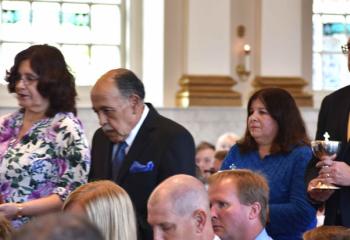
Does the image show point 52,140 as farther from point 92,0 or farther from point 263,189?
point 92,0

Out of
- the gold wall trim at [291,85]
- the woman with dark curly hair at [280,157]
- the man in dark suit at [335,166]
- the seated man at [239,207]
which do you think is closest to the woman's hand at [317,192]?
the man in dark suit at [335,166]

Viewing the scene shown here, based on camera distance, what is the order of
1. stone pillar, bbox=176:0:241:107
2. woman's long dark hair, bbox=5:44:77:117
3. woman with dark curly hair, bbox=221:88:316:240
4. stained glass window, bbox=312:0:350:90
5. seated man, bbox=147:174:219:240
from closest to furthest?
1. seated man, bbox=147:174:219:240
2. woman's long dark hair, bbox=5:44:77:117
3. woman with dark curly hair, bbox=221:88:316:240
4. stone pillar, bbox=176:0:241:107
5. stained glass window, bbox=312:0:350:90

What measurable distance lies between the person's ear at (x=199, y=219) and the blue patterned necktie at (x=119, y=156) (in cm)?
114

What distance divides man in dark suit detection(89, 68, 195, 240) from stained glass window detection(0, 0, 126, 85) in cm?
594

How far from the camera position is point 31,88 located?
14.0 feet

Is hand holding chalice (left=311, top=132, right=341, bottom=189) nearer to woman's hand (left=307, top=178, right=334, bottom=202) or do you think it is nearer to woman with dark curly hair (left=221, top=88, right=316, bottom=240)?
woman's hand (left=307, top=178, right=334, bottom=202)

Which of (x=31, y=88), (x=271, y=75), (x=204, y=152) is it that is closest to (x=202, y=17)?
(x=271, y=75)

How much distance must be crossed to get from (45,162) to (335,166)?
1301 mm

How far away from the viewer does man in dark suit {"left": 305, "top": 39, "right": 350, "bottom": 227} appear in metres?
4.05

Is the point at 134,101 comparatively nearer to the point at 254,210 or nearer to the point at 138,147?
the point at 138,147

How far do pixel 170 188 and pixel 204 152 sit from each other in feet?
17.3

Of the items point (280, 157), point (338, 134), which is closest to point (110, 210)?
point (338, 134)

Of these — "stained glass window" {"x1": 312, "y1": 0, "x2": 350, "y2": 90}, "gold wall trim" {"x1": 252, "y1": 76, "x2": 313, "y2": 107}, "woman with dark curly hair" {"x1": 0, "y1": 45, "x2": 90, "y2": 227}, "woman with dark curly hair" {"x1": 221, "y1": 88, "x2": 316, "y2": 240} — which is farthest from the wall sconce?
"woman with dark curly hair" {"x1": 0, "y1": 45, "x2": 90, "y2": 227}

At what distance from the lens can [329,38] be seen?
1107cm
